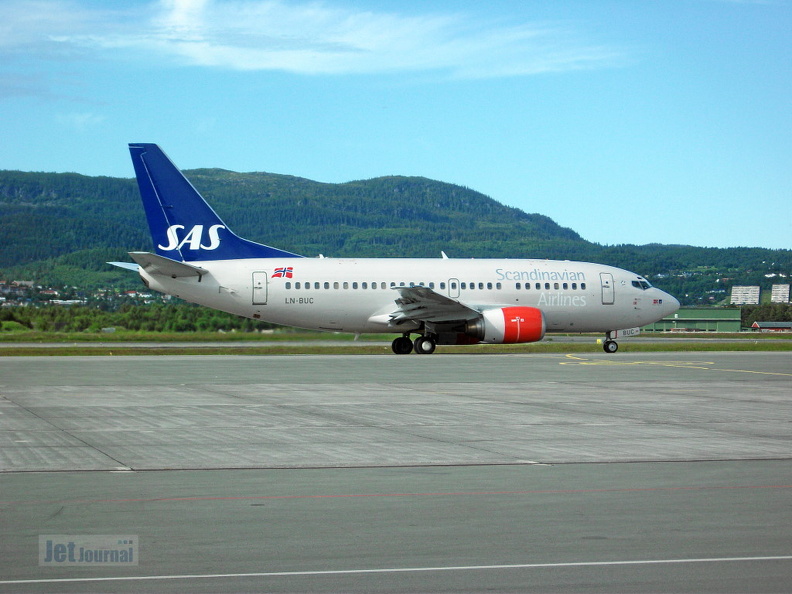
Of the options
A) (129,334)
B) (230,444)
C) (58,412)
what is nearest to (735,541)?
(230,444)

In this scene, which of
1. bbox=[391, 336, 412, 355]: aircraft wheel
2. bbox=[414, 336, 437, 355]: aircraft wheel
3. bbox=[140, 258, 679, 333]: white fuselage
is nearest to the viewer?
bbox=[140, 258, 679, 333]: white fuselage

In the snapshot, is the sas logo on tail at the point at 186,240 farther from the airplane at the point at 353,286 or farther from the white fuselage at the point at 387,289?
the white fuselage at the point at 387,289

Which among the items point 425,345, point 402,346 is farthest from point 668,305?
point 402,346

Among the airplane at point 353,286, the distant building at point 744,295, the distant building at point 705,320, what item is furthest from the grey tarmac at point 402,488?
the distant building at point 744,295

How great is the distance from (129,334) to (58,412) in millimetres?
37826

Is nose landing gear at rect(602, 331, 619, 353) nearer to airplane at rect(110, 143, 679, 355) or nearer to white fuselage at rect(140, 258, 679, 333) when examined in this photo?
airplane at rect(110, 143, 679, 355)

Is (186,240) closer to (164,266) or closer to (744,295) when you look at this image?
(164,266)

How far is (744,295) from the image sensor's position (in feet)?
525

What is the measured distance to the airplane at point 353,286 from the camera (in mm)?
37719

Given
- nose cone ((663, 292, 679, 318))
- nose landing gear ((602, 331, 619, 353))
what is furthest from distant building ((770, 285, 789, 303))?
nose landing gear ((602, 331, 619, 353))

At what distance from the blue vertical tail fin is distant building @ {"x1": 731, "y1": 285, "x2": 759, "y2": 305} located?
133 metres

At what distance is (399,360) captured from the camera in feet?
110

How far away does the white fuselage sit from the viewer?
126ft

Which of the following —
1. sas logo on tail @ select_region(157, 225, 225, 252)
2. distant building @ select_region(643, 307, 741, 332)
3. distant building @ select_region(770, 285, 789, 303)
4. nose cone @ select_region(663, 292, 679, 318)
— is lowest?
distant building @ select_region(643, 307, 741, 332)
